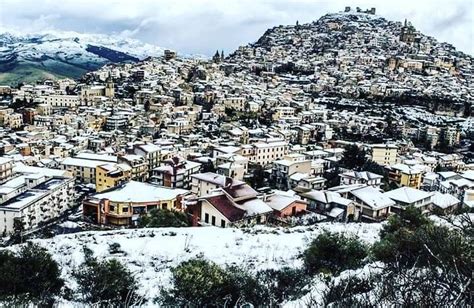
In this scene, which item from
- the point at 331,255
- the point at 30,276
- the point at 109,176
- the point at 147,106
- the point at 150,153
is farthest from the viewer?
the point at 147,106

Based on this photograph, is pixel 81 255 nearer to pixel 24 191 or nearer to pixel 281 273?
pixel 281 273

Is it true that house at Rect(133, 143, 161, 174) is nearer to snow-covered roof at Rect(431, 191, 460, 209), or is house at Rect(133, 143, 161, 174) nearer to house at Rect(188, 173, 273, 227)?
house at Rect(188, 173, 273, 227)

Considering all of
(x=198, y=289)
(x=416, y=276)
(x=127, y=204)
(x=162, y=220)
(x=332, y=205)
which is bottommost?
(x=127, y=204)

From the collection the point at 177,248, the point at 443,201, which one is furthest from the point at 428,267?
the point at 443,201

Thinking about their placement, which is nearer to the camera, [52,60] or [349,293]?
[349,293]

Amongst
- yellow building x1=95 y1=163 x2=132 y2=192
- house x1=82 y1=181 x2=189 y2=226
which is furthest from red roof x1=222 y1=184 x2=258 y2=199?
yellow building x1=95 y1=163 x2=132 y2=192

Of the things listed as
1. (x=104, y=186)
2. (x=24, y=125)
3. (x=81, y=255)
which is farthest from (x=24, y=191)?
(x=24, y=125)

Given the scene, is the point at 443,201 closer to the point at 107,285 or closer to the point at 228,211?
the point at 228,211
